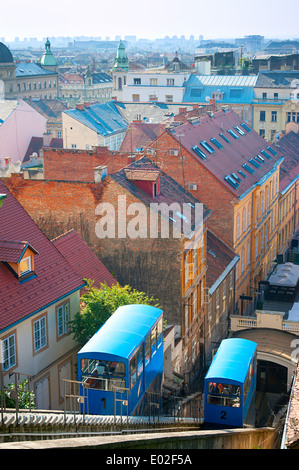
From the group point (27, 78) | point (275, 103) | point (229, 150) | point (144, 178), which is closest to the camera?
point (144, 178)

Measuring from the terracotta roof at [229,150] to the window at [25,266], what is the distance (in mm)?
21579

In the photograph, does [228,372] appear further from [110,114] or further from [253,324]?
[110,114]

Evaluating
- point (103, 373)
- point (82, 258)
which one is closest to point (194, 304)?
point (82, 258)

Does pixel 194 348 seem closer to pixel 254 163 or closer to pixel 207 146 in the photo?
pixel 207 146

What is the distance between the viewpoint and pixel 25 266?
28.7 m

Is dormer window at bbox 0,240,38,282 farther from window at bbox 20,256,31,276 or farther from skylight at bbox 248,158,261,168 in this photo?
skylight at bbox 248,158,261,168

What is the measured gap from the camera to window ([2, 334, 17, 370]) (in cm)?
2605

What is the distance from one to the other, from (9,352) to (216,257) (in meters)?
22.5

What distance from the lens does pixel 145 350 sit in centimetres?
2825

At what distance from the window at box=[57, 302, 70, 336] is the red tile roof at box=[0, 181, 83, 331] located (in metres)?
0.83

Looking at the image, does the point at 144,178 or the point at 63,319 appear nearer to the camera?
the point at 63,319

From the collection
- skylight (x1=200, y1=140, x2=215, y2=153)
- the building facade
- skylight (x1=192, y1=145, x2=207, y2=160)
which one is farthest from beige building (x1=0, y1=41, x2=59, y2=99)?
skylight (x1=192, y1=145, x2=207, y2=160)

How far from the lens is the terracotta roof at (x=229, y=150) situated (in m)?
49.7
